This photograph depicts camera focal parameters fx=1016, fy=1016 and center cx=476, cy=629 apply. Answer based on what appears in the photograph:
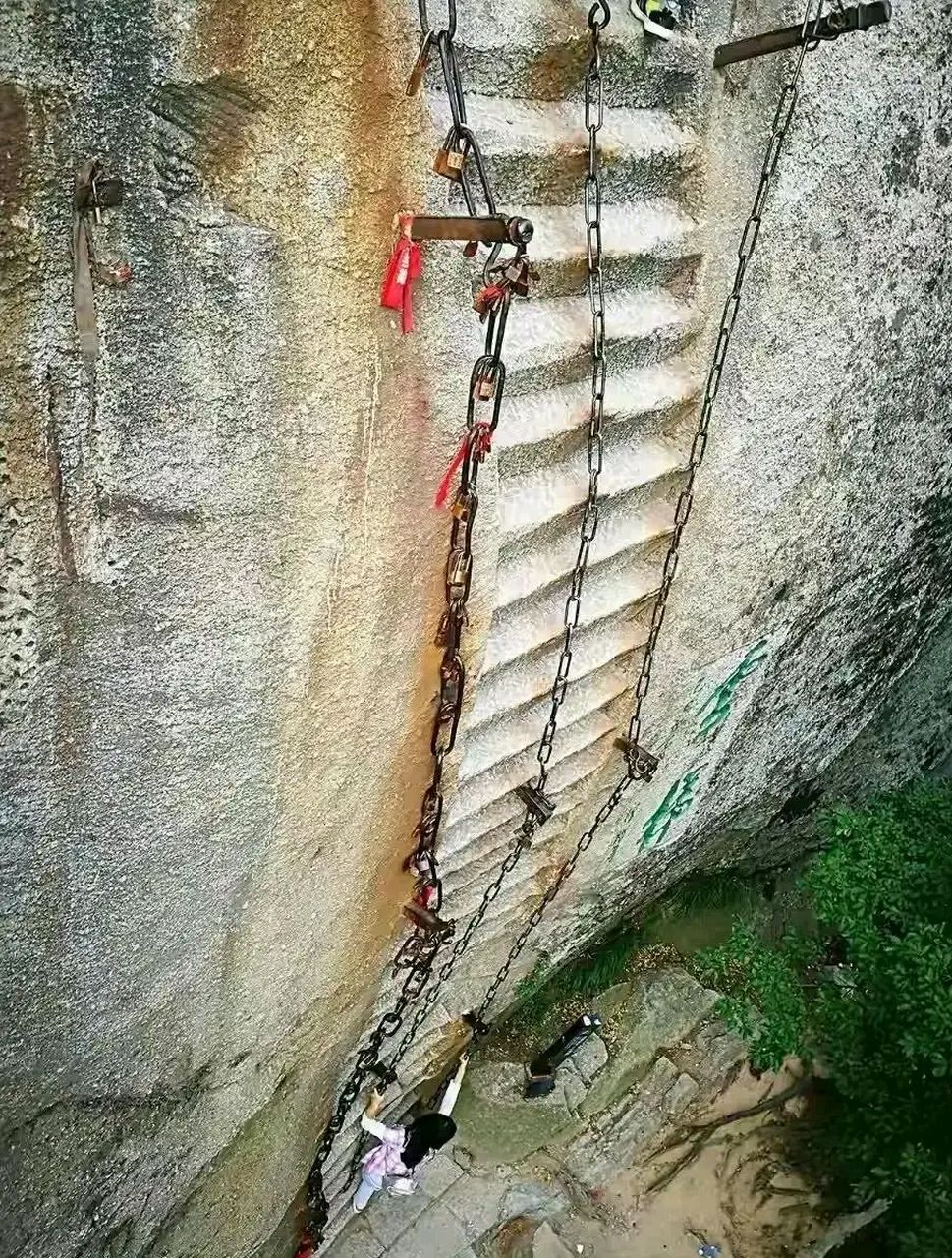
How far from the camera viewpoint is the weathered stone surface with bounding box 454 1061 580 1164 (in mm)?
4879

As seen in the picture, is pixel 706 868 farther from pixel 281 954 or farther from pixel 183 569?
pixel 183 569

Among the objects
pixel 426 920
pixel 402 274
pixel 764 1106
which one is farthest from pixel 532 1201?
pixel 402 274

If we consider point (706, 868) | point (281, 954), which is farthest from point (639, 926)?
point (281, 954)

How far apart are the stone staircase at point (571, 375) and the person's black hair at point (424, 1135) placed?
123 cm

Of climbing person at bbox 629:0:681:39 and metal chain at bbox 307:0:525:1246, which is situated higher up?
climbing person at bbox 629:0:681:39

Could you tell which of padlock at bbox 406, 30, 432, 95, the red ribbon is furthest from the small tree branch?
padlock at bbox 406, 30, 432, 95

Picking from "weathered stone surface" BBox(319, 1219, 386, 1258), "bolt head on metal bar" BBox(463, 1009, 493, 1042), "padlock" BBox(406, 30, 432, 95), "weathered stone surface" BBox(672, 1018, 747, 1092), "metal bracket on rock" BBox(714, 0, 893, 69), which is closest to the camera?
"padlock" BBox(406, 30, 432, 95)

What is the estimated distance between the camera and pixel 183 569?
194 cm

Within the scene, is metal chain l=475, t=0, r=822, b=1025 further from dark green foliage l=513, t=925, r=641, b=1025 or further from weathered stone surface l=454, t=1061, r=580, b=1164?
weathered stone surface l=454, t=1061, r=580, b=1164

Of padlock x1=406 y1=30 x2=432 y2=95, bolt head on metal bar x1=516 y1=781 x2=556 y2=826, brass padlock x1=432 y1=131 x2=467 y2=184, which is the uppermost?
padlock x1=406 y1=30 x2=432 y2=95

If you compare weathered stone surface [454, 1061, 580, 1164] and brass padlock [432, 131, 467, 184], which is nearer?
brass padlock [432, 131, 467, 184]

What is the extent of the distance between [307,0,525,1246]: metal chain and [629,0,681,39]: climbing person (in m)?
0.64

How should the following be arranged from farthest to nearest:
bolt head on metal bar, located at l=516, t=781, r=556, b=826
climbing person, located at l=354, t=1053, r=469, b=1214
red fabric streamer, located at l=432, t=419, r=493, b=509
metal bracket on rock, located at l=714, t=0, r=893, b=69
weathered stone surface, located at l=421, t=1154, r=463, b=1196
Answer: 1. weathered stone surface, located at l=421, t=1154, r=463, b=1196
2. climbing person, located at l=354, t=1053, r=469, b=1214
3. bolt head on metal bar, located at l=516, t=781, r=556, b=826
4. red fabric streamer, located at l=432, t=419, r=493, b=509
5. metal bracket on rock, located at l=714, t=0, r=893, b=69

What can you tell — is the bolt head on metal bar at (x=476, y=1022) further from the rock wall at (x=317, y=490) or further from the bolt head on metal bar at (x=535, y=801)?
the bolt head on metal bar at (x=535, y=801)
